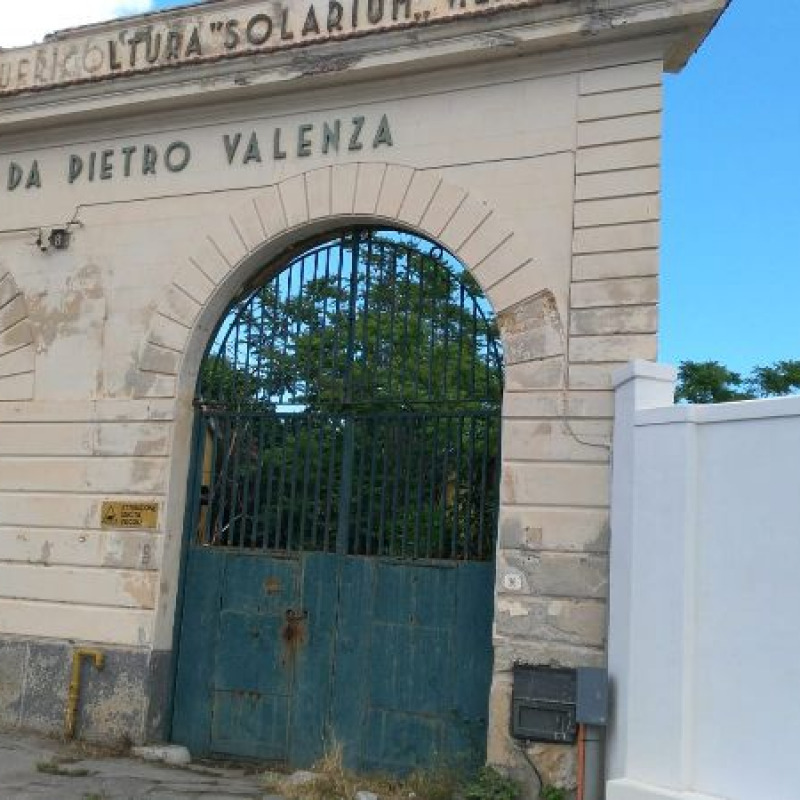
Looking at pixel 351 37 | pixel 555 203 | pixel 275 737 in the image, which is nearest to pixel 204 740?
pixel 275 737

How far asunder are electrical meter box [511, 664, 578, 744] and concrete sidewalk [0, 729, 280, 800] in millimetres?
1841

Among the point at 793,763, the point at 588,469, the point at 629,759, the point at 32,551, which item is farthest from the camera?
the point at 32,551

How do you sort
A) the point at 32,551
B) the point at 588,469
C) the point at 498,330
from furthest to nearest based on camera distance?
the point at 32,551, the point at 498,330, the point at 588,469

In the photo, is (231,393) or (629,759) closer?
(629,759)

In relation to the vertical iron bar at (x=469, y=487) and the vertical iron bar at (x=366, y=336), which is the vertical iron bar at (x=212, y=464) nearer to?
the vertical iron bar at (x=366, y=336)

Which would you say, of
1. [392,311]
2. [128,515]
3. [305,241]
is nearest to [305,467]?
[392,311]

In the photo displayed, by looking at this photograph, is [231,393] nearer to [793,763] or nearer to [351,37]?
[351,37]

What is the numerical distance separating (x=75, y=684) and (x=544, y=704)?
4.00 metres

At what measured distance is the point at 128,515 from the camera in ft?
28.8

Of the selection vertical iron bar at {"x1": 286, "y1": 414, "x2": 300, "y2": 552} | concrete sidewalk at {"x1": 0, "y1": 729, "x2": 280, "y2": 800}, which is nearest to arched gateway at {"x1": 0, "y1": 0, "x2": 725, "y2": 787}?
vertical iron bar at {"x1": 286, "y1": 414, "x2": 300, "y2": 552}

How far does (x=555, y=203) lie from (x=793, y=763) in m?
4.15

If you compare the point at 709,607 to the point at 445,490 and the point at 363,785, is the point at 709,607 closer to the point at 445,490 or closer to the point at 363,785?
the point at 445,490

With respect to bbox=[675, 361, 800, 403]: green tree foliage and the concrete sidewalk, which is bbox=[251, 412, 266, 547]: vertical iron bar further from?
bbox=[675, 361, 800, 403]: green tree foliage

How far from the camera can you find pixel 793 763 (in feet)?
18.4
